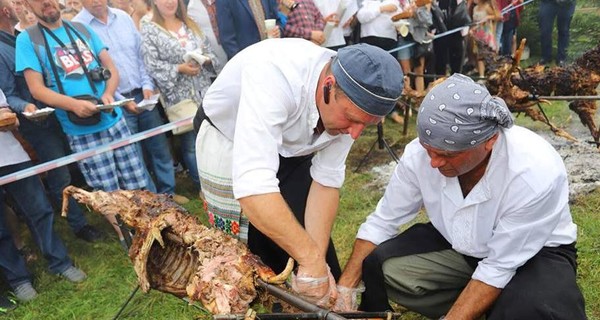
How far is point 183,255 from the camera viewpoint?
102 inches

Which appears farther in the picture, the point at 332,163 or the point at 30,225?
the point at 30,225

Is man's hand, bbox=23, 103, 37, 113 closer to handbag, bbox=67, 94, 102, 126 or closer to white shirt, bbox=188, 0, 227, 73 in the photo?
handbag, bbox=67, 94, 102, 126

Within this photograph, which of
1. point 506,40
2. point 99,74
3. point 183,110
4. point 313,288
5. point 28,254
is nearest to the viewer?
point 313,288

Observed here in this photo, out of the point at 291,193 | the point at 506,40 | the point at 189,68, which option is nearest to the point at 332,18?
the point at 189,68

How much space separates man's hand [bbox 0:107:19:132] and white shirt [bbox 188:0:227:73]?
209cm

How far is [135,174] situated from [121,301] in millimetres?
1218

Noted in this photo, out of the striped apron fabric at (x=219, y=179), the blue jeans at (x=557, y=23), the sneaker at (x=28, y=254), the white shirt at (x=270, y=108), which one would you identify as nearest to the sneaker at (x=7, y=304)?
the sneaker at (x=28, y=254)

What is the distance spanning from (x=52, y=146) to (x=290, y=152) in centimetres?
244

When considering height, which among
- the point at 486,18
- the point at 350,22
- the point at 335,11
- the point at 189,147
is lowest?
the point at 486,18

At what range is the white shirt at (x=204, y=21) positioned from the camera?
16.1 feet

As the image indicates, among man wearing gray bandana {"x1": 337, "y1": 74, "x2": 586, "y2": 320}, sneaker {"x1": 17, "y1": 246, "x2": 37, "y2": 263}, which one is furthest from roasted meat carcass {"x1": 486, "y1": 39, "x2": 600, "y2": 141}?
sneaker {"x1": 17, "y1": 246, "x2": 37, "y2": 263}

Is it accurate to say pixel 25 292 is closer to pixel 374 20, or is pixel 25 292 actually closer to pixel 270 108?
pixel 270 108

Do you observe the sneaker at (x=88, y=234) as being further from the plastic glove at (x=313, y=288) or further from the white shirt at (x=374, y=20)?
the white shirt at (x=374, y=20)

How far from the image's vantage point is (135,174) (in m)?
4.30
